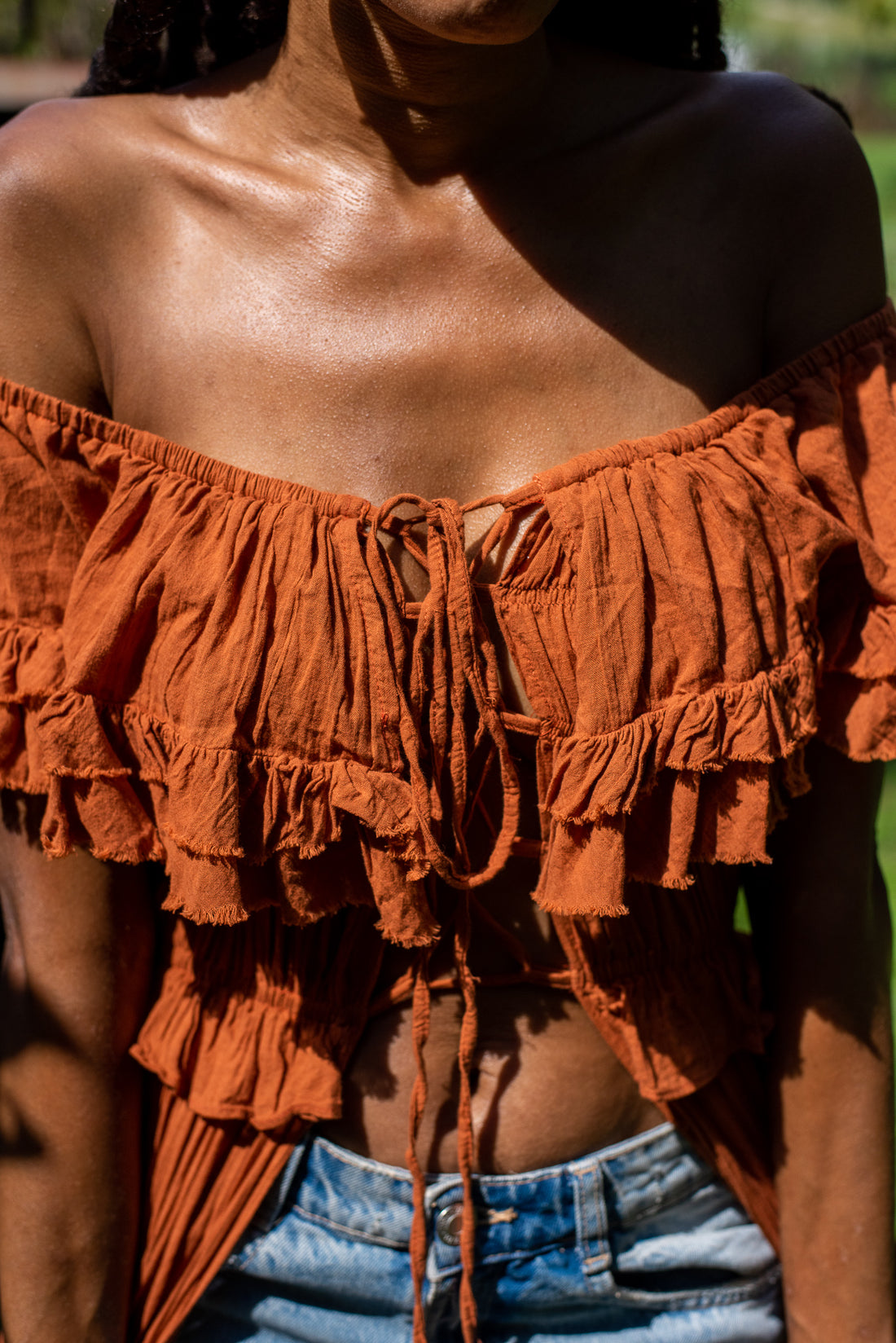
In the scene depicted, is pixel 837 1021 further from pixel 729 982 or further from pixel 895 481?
pixel 895 481

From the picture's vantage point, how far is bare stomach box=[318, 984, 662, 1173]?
128 cm

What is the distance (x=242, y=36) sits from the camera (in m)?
1.34

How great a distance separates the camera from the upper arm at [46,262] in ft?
3.65

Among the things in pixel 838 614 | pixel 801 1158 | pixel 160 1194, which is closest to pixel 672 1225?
pixel 801 1158

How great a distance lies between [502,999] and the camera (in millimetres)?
1294

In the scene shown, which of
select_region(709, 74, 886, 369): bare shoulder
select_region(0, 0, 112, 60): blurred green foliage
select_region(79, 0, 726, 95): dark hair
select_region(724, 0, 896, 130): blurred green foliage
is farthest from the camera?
select_region(724, 0, 896, 130): blurred green foliage

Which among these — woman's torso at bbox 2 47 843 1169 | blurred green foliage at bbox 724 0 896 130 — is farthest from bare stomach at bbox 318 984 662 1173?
blurred green foliage at bbox 724 0 896 130

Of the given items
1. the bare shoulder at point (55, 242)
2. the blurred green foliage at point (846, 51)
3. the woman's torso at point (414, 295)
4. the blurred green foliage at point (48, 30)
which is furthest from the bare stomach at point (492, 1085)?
the blurred green foliage at point (846, 51)

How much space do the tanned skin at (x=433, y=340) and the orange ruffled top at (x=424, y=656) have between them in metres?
0.05

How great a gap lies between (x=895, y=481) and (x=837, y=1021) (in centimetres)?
54

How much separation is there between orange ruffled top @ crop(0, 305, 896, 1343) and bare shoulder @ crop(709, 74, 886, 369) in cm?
4

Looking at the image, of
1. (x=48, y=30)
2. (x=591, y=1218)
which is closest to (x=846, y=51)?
(x=48, y=30)

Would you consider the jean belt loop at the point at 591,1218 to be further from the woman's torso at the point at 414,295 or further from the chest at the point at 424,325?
the chest at the point at 424,325

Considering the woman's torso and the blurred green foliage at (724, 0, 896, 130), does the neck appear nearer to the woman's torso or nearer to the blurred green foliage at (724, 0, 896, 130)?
the woman's torso
